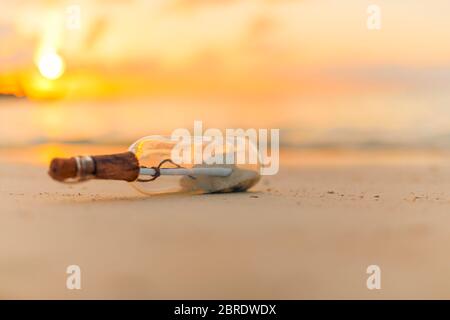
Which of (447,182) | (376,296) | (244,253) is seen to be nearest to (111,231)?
(244,253)

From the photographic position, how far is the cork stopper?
260 cm

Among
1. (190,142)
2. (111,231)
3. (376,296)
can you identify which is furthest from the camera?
(190,142)

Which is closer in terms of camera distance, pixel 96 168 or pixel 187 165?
pixel 96 168

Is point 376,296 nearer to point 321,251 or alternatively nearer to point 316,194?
point 321,251

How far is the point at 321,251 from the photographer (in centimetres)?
215

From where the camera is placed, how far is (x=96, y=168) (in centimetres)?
272

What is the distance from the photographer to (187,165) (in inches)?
123

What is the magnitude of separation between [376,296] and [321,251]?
1.41 ft

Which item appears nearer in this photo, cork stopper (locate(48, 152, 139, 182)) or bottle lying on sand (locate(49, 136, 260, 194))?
cork stopper (locate(48, 152, 139, 182))

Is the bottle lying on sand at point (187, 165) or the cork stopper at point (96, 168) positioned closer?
the cork stopper at point (96, 168)

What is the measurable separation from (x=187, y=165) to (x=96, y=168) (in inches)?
22.0

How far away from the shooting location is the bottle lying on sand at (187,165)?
291cm

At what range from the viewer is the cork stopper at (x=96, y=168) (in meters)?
2.60

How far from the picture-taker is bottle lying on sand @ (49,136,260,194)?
9.55ft
